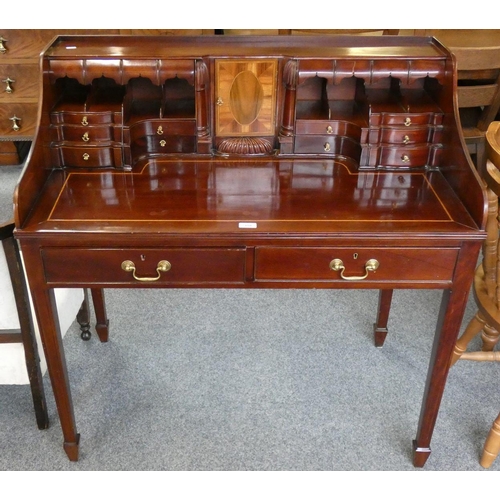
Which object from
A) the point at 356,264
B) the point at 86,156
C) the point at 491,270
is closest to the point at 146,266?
the point at 86,156

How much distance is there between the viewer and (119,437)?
6.94 feet

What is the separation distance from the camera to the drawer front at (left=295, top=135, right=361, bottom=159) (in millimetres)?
1921

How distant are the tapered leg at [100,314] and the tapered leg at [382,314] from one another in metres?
1.13

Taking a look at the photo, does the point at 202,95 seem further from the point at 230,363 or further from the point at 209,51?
the point at 230,363

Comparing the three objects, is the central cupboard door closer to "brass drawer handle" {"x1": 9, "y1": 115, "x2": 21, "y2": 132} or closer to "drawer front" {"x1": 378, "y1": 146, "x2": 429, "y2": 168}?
"drawer front" {"x1": 378, "y1": 146, "x2": 429, "y2": 168}

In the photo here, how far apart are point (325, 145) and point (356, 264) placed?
0.48 m

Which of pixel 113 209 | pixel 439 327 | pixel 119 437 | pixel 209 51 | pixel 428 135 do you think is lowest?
pixel 119 437

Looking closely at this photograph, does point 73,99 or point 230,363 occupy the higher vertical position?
point 73,99

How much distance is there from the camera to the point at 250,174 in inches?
73.5

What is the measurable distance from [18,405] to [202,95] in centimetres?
133

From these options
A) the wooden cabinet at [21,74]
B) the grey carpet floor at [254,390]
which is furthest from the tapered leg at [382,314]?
the wooden cabinet at [21,74]

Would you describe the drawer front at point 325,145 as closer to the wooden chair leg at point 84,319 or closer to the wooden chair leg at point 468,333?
the wooden chair leg at point 468,333

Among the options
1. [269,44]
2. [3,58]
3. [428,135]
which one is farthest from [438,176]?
[3,58]

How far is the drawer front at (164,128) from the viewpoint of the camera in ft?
6.19
